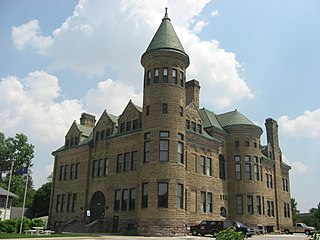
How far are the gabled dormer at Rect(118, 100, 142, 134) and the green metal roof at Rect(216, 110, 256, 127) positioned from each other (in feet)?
41.4

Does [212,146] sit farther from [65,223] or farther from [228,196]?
[65,223]

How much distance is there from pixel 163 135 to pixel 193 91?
12652mm

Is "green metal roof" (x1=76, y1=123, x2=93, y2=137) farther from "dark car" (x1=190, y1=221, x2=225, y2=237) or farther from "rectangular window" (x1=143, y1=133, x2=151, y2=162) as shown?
"dark car" (x1=190, y1=221, x2=225, y2=237)

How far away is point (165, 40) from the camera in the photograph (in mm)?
40188

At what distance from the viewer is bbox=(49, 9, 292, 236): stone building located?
1444 inches

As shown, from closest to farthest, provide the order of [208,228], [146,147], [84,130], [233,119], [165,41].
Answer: [208,228]
[146,147]
[165,41]
[233,119]
[84,130]

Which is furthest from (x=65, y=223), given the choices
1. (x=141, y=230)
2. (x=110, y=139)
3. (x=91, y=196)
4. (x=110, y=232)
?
(x=141, y=230)

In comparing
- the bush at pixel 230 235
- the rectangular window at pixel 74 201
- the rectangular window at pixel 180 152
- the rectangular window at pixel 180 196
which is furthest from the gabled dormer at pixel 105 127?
the bush at pixel 230 235

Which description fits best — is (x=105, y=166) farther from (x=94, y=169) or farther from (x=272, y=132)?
(x=272, y=132)

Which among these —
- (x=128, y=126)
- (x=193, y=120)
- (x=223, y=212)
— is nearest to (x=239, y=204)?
(x=223, y=212)

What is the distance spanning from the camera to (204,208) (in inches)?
1636

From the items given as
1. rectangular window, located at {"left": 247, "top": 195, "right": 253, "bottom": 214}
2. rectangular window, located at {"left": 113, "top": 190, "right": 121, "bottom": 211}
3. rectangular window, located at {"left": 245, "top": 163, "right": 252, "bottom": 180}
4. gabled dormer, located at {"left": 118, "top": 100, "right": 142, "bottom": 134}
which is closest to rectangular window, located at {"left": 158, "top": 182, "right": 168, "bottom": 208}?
rectangular window, located at {"left": 113, "top": 190, "right": 121, "bottom": 211}

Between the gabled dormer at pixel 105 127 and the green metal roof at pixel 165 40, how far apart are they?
10.3m

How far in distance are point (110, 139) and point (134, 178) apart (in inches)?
257
